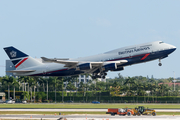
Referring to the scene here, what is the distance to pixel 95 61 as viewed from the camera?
74.4 meters

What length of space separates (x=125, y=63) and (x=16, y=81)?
97986 millimetres

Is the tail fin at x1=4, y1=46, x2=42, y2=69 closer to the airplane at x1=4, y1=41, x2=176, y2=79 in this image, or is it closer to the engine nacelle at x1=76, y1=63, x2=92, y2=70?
the airplane at x1=4, y1=41, x2=176, y2=79

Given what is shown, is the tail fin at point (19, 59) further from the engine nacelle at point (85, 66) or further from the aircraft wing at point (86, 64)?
the engine nacelle at point (85, 66)

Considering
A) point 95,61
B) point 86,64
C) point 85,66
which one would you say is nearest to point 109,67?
point 95,61

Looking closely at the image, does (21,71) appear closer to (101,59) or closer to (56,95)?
(101,59)

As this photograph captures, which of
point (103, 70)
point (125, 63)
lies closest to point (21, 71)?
point (103, 70)

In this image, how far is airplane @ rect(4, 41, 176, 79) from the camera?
6812 cm

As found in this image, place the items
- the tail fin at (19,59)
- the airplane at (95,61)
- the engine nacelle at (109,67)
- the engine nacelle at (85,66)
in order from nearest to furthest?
the airplane at (95,61), the engine nacelle at (109,67), the engine nacelle at (85,66), the tail fin at (19,59)

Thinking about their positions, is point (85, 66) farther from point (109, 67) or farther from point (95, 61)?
point (109, 67)

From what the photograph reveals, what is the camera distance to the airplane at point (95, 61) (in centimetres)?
6812

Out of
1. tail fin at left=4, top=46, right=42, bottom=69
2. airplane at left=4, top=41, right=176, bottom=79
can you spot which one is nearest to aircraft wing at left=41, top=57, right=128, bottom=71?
airplane at left=4, top=41, right=176, bottom=79

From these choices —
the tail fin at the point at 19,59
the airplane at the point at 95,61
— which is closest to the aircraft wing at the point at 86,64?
the airplane at the point at 95,61

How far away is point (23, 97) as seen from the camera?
464ft

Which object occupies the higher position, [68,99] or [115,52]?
[115,52]
